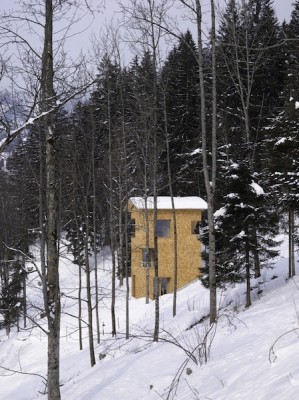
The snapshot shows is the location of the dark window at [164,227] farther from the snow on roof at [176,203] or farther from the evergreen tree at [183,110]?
the evergreen tree at [183,110]

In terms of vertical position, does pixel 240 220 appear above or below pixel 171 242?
above

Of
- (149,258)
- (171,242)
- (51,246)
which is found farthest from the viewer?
(149,258)

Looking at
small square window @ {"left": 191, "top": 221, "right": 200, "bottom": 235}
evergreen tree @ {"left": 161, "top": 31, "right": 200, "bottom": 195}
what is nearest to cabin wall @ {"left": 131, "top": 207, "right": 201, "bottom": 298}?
small square window @ {"left": 191, "top": 221, "right": 200, "bottom": 235}

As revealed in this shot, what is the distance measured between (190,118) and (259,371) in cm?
3386

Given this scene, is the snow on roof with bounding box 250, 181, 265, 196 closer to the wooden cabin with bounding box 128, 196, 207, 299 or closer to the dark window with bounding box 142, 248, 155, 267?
the wooden cabin with bounding box 128, 196, 207, 299

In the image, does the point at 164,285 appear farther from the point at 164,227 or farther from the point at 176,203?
the point at 176,203

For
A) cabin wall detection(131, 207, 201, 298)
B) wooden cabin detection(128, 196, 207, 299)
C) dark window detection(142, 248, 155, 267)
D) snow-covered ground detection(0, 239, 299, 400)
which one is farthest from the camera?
dark window detection(142, 248, 155, 267)

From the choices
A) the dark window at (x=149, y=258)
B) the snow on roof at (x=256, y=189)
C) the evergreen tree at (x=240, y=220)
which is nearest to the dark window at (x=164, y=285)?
the dark window at (x=149, y=258)

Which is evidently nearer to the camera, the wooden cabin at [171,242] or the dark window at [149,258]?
the wooden cabin at [171,242]

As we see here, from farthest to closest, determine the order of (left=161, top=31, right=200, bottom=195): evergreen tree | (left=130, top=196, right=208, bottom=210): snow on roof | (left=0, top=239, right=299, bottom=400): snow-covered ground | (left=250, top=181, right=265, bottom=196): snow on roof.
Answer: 1. (left=161, top=31, right=200, bottom=195): evergreen tree
2. (left=130, top=196, right=208, bottom=210): snow on roof
3. (left=250, top=181, right=265, bottom=196): snow on roof
4. (left=0, top=239, right=299, bottom=400): snow-covered ground

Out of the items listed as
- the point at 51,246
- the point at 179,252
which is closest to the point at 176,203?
the point at 179,252

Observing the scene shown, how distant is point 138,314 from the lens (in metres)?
25.5

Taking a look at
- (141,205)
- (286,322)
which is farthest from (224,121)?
(286,322)

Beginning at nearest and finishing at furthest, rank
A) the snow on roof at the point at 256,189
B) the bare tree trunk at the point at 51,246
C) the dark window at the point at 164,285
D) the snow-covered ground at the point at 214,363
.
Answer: the snow-covered ground at the point at 214,363, the bare tree trunk at the point at 51,246, the snow on roof at the point at 256,189, the dark window at the point at 164,285
